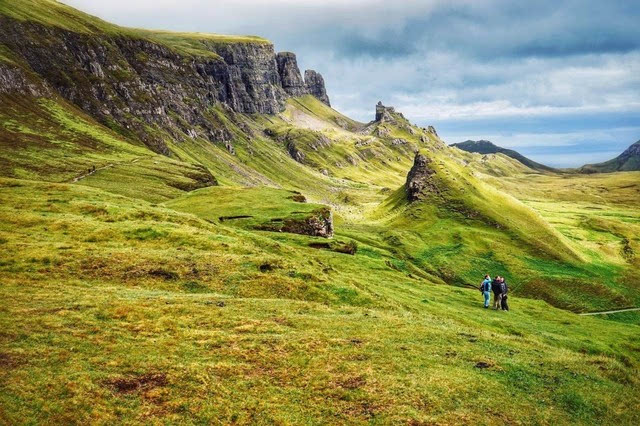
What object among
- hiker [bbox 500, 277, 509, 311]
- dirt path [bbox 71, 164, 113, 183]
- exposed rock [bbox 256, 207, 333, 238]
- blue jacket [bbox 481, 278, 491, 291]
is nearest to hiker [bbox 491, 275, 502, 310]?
hiker [bbox 500, 277, 509, 311]

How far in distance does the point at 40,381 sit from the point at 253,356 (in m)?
10.7

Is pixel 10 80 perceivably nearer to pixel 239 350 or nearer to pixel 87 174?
pixel 87 174

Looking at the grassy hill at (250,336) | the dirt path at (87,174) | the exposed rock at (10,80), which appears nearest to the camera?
the grassy hill at (250,336)

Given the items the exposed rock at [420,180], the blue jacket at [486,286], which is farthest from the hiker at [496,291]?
the exposed rock at [420,180]

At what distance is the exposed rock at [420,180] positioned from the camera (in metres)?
153

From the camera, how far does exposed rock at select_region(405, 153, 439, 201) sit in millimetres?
153163

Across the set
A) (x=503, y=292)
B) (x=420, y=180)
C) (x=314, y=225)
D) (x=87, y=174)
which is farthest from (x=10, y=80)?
(x=503, y=292)

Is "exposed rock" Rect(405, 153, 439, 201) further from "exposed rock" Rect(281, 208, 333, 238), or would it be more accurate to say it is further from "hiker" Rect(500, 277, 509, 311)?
"hiker" Rect(500, 277, 509, 311)

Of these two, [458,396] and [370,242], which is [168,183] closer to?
[370,242]

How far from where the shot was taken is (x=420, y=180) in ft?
513

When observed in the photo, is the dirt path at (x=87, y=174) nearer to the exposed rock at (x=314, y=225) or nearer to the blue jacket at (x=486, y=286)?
the exposed rock at (x=314, y=225)

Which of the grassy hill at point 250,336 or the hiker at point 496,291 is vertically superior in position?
the grassy hill at point 250,336

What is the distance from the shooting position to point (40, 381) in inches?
797

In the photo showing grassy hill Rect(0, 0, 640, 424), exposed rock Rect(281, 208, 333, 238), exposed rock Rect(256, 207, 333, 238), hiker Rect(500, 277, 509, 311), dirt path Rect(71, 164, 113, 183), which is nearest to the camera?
grassy hill Rect(0, 0, 640, 424)
